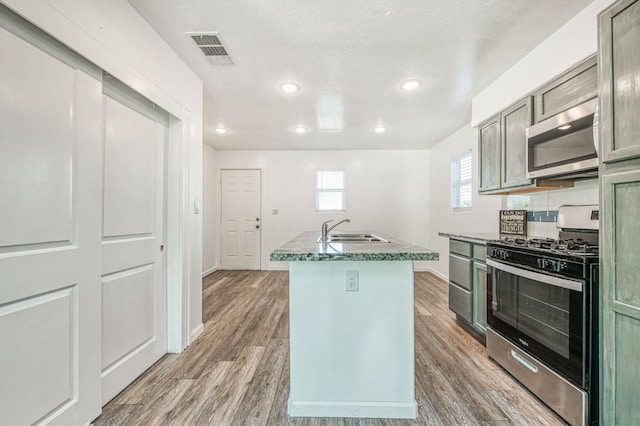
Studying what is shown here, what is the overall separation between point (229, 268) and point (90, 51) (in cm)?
481

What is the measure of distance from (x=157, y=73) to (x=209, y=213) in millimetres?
3708

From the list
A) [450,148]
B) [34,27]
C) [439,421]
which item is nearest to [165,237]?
[34,27]

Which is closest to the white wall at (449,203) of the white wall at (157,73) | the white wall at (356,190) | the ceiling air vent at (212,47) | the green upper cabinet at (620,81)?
the white wall at (356,190)

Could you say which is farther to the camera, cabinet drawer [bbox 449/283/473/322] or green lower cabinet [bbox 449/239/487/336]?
cabinet drawer [bbox 449/283/473/322]

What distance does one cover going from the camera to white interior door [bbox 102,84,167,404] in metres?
1.78

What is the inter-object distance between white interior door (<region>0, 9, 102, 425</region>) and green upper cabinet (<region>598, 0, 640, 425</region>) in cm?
258

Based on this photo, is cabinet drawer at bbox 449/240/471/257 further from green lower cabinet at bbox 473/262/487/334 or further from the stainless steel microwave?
the stainless steel microwave

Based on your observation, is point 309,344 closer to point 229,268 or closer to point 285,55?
point 285,55

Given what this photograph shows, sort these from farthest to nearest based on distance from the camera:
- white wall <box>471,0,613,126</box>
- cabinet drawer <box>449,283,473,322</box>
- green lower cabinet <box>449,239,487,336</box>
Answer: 1. cabinet drawer <box>449,283,473,322</box>
2. green lower cabinet <box>449,239,487,336</box>
3. white wall <box>471,0,613,126</box>

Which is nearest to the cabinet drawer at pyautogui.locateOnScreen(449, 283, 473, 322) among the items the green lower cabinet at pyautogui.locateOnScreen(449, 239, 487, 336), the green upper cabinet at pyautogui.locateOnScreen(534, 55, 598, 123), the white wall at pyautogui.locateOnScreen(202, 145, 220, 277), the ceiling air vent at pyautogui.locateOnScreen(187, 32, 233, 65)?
the green lower cabinet at pyautogui.locateOnScreen(449, 239, 487, 336)

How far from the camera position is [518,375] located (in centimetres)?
194

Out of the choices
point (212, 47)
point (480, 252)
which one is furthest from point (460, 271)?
point (212, 47)

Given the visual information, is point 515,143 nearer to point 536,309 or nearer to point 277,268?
point 536,309

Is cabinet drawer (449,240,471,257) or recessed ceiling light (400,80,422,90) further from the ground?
recessed ceiling light (400,80,422,90)
